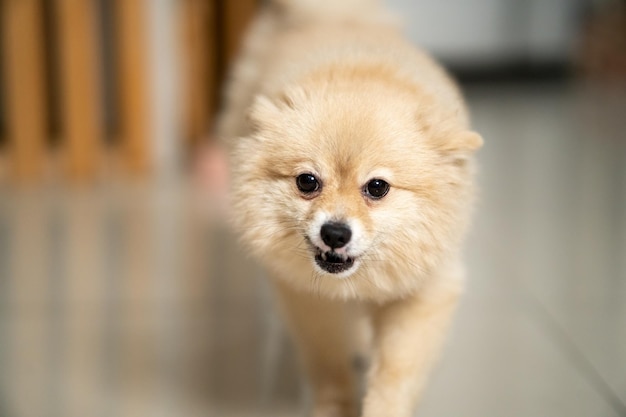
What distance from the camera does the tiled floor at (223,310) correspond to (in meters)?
1.98

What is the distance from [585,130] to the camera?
4.73 meters

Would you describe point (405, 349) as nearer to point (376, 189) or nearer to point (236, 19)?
point (376, 189)

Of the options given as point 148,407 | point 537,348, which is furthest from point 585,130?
point 148,407

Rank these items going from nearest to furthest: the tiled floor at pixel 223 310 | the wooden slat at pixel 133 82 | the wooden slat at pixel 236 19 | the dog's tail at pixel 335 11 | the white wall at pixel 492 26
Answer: the tiled floor at pixel 223 310 < the dog's tail at pixel 335 11 < the wooden slat at pixel 133 82 < the wooden slat at pixel 236 19 < the white wall at pixel 492 26

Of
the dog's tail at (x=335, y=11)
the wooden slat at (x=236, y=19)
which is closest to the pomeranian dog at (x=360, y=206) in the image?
the dog's tail at (x=335, y=11)

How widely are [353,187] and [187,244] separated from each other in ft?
5.31

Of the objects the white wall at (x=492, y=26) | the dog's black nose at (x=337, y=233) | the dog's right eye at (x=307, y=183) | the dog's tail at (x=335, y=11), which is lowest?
the dog's black nose at (x=337, y=233)

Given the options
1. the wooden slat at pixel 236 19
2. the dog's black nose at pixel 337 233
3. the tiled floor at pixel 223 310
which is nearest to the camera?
the dog's black nose at pixel 337 233

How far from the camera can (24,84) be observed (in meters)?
3.81

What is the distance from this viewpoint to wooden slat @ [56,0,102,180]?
12.5 feet

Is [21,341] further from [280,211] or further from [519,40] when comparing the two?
[519,40]

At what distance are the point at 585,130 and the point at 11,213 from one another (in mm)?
3256

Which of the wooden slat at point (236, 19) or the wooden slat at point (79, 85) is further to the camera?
the wooden slat at point (236, 19)

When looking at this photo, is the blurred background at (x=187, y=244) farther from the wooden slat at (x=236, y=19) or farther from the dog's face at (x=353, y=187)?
the dog's face at (x=353, y=187)
